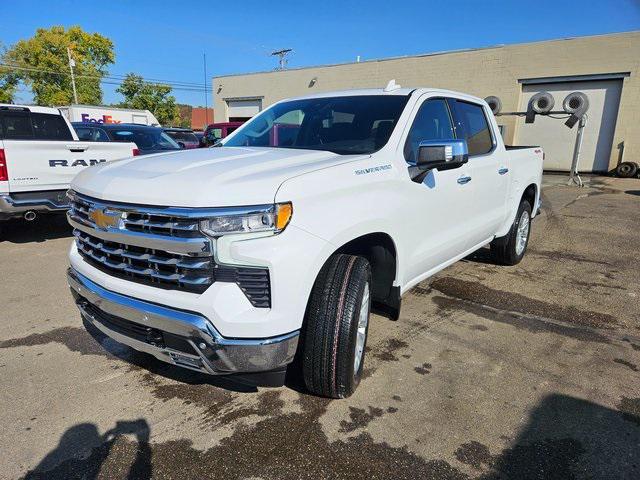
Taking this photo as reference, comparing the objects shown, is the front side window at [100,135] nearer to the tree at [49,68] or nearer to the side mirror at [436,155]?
the side mirror at [436,155]

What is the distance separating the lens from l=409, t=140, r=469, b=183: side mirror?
296cm

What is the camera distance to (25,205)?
594 centimetres

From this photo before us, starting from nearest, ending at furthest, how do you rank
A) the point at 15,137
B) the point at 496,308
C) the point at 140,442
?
the point at 140,442 < the point at 496,308 < the point at 15,137

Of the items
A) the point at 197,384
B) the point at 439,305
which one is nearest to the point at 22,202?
the point at 197,384

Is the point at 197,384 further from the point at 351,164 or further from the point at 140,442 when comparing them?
the point at 351,164

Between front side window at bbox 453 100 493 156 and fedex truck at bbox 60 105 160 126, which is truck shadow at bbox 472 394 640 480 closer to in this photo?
front side window at bbox 453 100 493 156

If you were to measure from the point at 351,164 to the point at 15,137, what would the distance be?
6223 mm

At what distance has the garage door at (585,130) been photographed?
61.1 feet

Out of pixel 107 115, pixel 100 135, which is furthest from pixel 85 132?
pixel 107 115

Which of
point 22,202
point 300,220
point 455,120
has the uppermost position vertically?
point 455,120

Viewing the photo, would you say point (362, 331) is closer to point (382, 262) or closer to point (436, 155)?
point (382, 262)

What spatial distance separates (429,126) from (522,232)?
9.32 feet

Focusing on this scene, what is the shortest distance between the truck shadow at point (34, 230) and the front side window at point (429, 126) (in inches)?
237

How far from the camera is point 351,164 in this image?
269 centimetres
